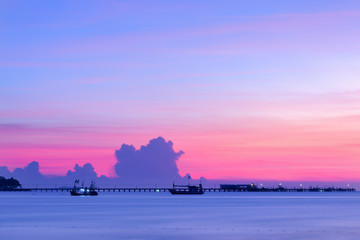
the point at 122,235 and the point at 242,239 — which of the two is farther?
the point at 122,235

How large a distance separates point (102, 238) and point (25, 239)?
26.5 ft

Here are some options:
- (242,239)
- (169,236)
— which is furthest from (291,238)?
(169,236)

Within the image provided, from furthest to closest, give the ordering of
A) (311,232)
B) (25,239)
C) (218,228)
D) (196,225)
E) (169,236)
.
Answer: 1. (196,225)
2. (218,228)
3. (311,232)
4. (169,236)
5. (25,239)

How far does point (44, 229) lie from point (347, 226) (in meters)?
40.9

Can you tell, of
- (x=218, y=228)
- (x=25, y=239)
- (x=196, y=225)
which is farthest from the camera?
(x=196, y=225)

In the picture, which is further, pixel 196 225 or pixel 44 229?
pixel 196 225

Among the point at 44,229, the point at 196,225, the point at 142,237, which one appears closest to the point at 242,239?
the point at 142,237

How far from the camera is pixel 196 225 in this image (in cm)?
8431

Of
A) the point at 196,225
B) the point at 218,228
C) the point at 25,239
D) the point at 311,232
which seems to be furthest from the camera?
the point at 196,225

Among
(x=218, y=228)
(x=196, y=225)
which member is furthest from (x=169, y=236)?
(x=196, y=225)

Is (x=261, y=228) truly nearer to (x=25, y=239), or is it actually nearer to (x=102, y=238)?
(x=102, y=238)

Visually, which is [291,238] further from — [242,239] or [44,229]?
[44,229]

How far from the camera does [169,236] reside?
220 ft

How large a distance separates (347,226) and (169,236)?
28.8 meters
